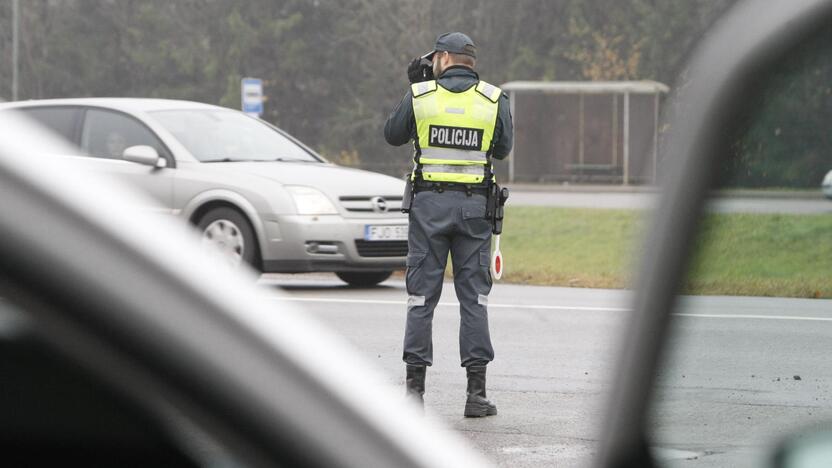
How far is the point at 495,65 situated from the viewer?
61.0m

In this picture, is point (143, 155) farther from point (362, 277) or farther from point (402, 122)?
point (402, 122)

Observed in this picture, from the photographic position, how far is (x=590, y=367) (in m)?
8.98

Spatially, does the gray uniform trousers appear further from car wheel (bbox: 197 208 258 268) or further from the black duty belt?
car wheel (bbox: 197 208 258 268)

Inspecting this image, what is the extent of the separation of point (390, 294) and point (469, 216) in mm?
5741

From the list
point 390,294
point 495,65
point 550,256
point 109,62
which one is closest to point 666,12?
point 495,65

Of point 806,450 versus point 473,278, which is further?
point 473,278

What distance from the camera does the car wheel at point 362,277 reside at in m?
13.4

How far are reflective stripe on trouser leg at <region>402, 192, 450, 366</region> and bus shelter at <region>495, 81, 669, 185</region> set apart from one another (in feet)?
109

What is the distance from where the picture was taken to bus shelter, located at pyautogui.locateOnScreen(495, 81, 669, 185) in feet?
133

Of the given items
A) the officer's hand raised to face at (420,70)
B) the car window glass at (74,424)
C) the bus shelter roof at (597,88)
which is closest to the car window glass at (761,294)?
the car window glass at (74,424)

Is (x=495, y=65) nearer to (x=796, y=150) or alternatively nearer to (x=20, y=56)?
(x=20, y=56)

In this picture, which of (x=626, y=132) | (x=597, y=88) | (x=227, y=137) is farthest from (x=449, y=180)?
(x=597, y=88)

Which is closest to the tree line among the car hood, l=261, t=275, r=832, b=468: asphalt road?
the car hood

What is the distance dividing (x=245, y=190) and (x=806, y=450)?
11.1 meters
